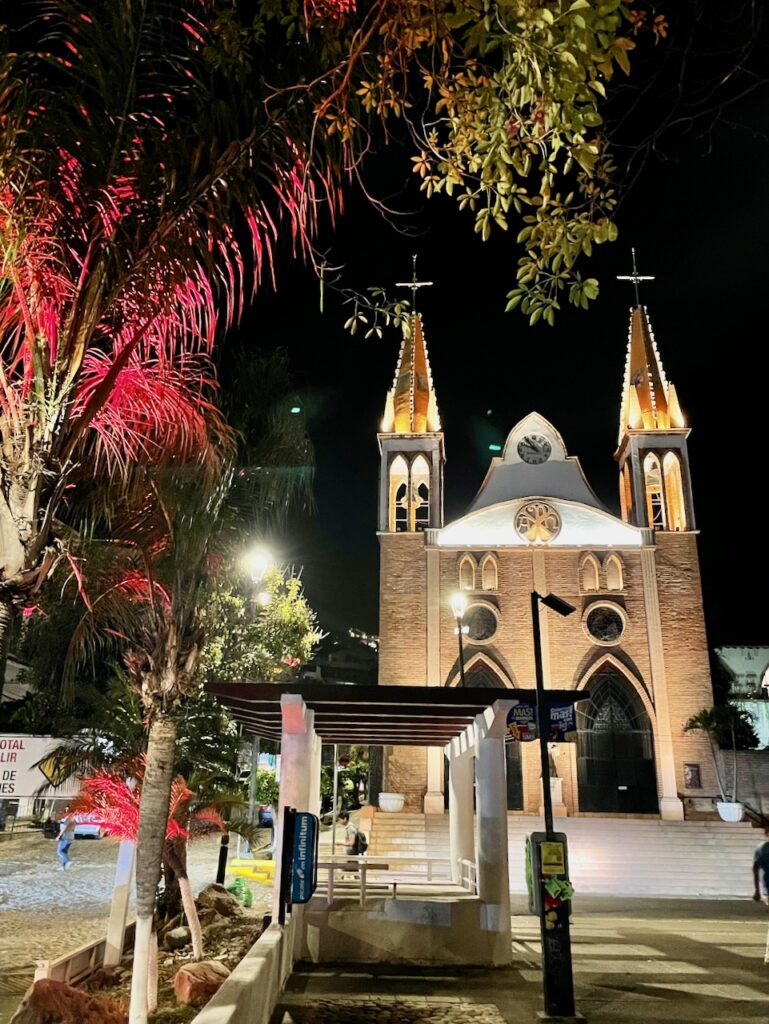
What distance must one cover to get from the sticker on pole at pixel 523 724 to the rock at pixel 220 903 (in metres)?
5.94

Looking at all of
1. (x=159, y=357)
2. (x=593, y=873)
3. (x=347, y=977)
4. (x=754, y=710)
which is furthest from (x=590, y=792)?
(x=159, y=357)

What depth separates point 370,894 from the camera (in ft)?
37.6

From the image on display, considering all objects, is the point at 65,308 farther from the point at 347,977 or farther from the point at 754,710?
the point at 754,710

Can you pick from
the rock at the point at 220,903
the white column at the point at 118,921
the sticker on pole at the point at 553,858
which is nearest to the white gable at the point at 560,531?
the rock at the point at 220,903

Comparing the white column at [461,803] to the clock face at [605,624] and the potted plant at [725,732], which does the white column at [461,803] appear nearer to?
the potted plant at [725,732]

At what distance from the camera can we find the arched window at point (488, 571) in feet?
92.4

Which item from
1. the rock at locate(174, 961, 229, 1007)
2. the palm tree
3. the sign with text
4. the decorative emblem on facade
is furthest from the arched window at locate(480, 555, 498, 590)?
the palm tree

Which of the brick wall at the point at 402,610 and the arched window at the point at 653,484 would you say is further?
the arched window at the point at 653,484

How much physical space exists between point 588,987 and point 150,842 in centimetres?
505

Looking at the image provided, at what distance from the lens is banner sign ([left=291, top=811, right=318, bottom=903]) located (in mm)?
8062

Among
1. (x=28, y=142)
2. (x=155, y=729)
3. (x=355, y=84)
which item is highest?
(x=355, y=84)

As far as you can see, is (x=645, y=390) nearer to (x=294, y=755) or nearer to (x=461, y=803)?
(x=461, y=803)

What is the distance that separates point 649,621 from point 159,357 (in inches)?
977

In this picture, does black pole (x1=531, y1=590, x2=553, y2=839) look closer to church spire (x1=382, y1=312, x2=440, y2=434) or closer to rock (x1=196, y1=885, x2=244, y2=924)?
rock (x1=196, y1=885, x2=244, y2=924)
